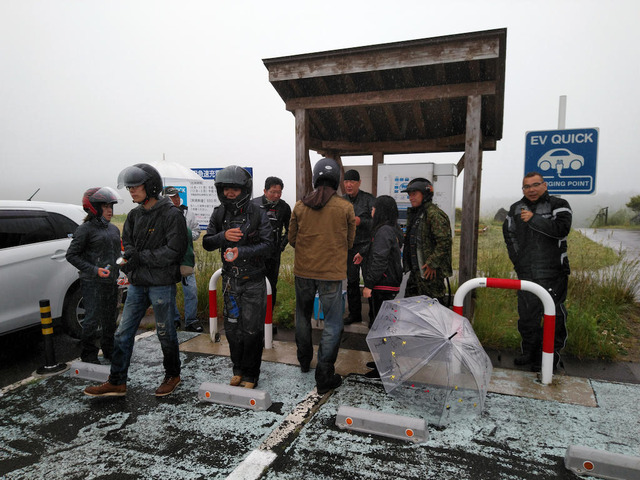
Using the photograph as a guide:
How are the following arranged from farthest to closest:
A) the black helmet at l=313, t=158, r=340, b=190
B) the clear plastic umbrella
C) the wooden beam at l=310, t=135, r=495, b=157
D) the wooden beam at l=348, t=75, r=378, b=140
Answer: the wooden beam at l=310, t=135, r=495, b=157, the wooden beam at l=348, t=75, r=378, b=140, the black helmet at l=313, t=158, r=340, b=190, the clear plastic umbrella

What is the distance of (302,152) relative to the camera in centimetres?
569

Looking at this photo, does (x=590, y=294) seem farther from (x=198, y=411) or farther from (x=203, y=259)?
(x=203, y=259)

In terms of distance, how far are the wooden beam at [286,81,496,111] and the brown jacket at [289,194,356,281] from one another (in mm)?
2268

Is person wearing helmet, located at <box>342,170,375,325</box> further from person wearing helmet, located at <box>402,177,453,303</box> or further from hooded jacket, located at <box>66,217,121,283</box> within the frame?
hooded jacket, located at <box>66,217,121,283</box>

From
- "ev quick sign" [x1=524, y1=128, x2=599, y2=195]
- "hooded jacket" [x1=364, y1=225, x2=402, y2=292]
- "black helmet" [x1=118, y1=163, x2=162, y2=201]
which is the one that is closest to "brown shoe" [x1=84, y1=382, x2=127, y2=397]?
"black helmet" [x1=118, y1=163, x2=162, y2=201]

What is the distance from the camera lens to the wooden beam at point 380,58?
179 inches

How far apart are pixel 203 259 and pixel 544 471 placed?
19.9 feet

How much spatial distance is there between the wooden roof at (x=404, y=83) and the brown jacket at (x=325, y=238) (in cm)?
231

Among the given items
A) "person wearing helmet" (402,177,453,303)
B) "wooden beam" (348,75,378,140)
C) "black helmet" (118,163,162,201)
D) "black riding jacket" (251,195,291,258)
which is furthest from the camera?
"wooden beam" (348,75,378,140)

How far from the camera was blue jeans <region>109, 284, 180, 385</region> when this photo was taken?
3.55 m

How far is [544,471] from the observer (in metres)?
2.52

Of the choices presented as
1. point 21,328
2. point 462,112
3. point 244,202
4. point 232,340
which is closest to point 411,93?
point 462,112

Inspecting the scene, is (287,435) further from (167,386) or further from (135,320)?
(135,320)

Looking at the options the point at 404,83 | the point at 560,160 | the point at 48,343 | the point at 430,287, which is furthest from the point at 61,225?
the point at 560,160
